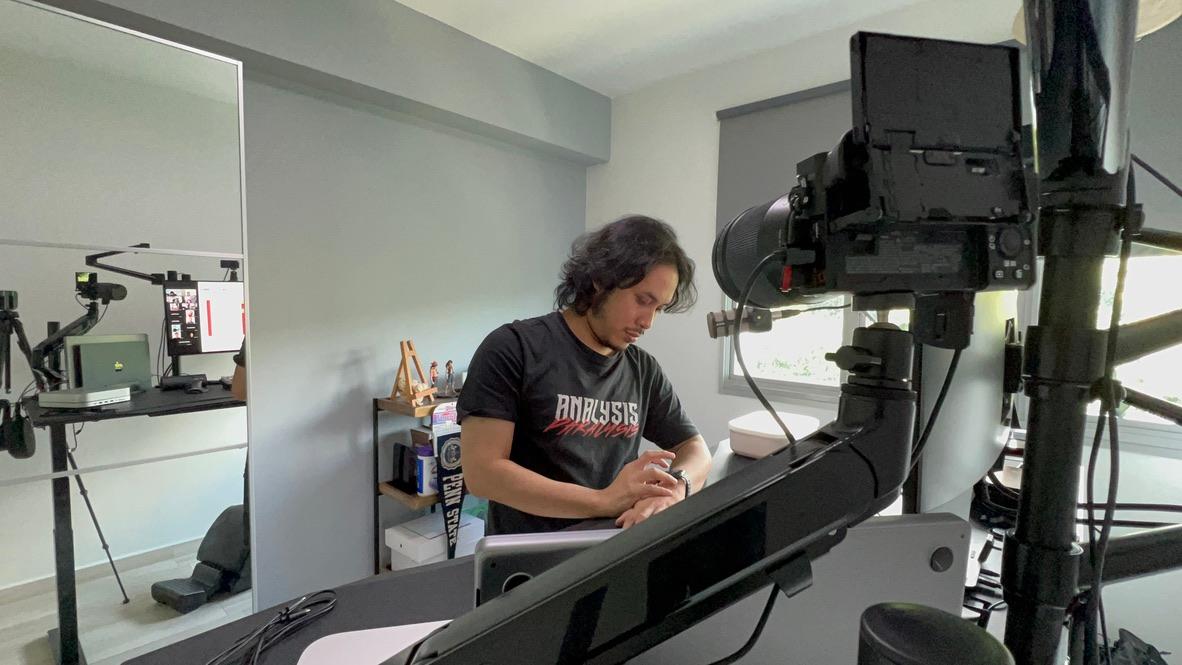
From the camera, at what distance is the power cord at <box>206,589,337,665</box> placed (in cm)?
69

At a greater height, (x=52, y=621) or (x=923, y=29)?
(x=923, y=29)

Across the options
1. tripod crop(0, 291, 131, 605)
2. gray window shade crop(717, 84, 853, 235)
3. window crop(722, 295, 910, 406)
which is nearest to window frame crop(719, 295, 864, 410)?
window crop(722, 295, 910, 406)

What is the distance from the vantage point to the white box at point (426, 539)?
2347 mm

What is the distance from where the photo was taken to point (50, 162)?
1444 millimetres

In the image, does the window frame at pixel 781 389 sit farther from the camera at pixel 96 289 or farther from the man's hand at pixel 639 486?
the camera at pixel 96 289

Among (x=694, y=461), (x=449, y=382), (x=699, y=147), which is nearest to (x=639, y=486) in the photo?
(x=694, y=461)


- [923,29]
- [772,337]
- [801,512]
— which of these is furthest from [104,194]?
[923,29]

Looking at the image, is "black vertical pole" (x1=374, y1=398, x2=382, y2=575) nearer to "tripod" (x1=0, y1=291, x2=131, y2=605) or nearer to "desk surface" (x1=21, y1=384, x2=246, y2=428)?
"desk surface" (x1=21, y1=384, x2=246, y2=428)

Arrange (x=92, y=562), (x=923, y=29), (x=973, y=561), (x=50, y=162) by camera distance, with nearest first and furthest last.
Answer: (x=973, y=561)
(x=50, y=162)
(x=92, y=562)
(x=923, y=29)

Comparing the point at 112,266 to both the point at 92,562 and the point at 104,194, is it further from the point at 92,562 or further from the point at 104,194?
the point at 92,562

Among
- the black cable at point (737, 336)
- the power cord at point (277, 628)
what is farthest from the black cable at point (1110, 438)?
the power cord at point (277, 628)

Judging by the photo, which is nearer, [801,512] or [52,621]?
[801,512]

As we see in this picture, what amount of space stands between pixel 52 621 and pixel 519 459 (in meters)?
1.43

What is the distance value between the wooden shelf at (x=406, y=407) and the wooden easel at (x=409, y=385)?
0.02m
